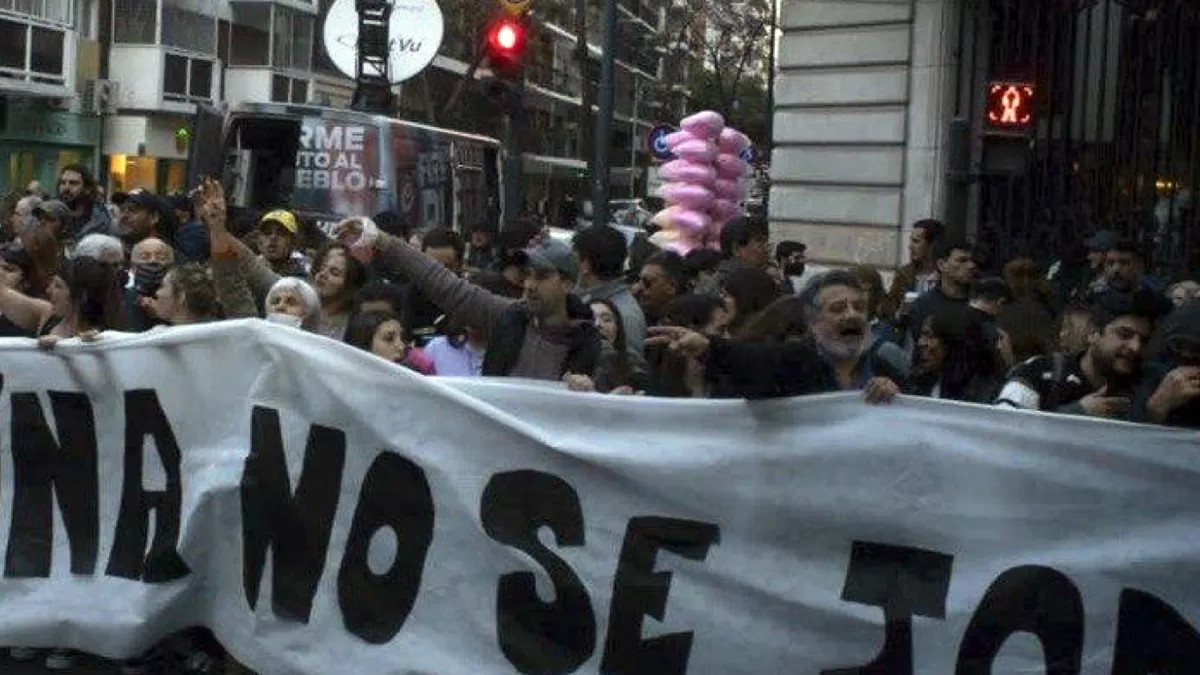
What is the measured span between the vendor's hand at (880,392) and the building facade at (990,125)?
7600 millimetres

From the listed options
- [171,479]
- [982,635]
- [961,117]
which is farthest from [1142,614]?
[961,117]

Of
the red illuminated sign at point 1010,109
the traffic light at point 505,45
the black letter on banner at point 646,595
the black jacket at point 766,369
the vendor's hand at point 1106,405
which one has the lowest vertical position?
the black letter on banner at point 646,595

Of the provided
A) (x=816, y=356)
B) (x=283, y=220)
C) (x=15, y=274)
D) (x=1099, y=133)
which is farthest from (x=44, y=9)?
(x=816, y=356)

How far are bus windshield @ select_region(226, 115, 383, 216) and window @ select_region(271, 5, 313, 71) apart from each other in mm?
34640

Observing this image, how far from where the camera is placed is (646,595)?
6.15 m

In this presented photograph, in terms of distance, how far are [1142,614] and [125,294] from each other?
4787mm

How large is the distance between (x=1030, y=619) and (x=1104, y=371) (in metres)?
0.89

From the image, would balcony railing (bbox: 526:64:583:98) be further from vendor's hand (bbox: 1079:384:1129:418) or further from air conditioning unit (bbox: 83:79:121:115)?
vendor's hand (bbox: 1079:384:1129:418)

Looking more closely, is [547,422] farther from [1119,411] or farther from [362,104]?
[362,104]

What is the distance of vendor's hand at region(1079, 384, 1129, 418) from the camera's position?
6121mm

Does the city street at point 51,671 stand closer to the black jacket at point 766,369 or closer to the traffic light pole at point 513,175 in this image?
the black jacket at point 766,369

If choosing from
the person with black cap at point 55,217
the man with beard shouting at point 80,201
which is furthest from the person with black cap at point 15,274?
the man with beard shouting at point 80,201

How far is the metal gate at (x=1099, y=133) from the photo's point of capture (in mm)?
14312

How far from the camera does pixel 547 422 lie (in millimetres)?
6371
